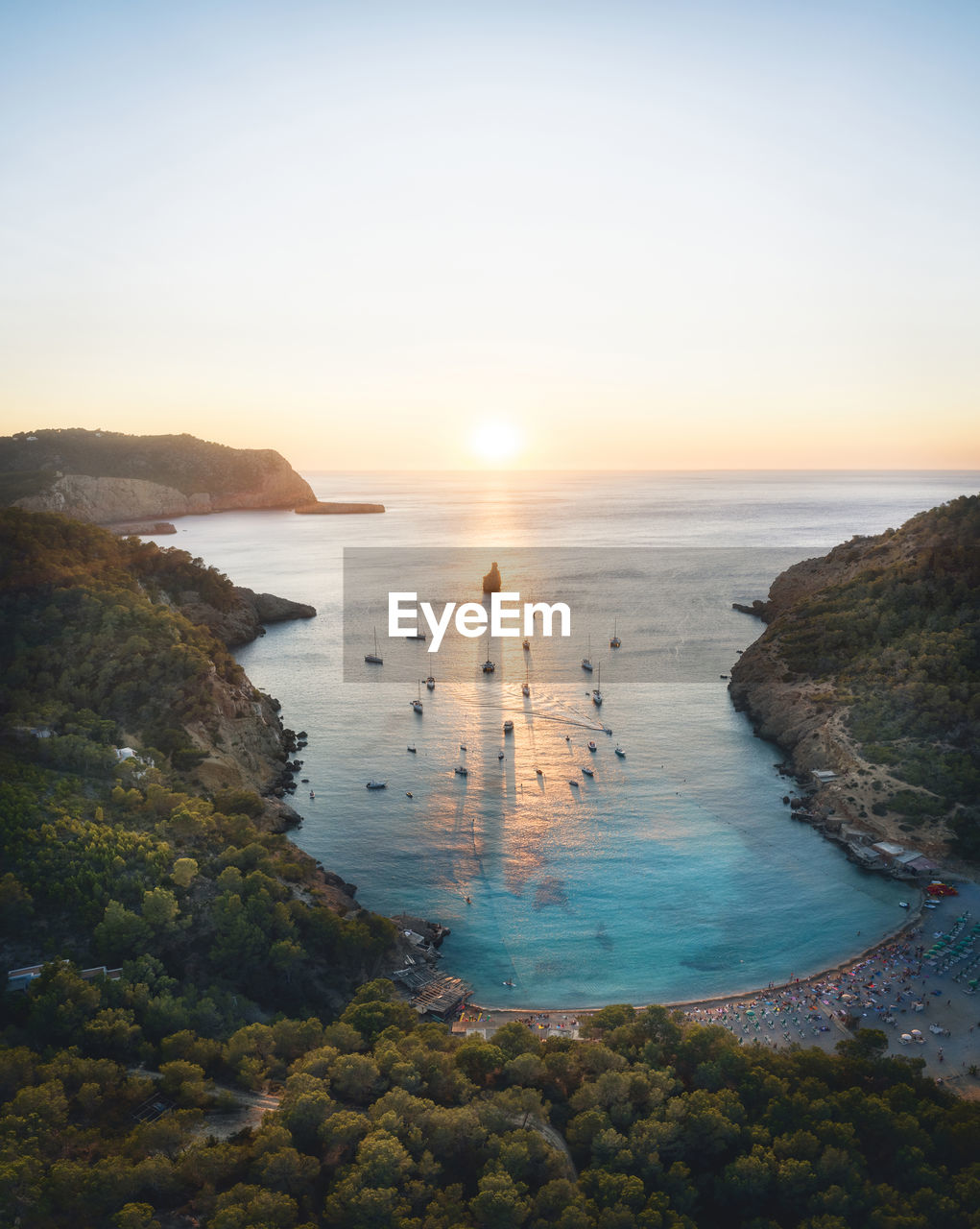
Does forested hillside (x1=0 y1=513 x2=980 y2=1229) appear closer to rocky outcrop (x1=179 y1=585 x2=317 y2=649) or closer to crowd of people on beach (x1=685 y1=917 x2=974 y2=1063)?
crowd of people on beach (x1=685 y1=917 x2=974 y2=1063)

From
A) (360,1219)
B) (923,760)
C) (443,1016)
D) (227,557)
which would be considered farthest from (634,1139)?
(227,557)

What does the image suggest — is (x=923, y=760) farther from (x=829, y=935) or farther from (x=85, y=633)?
(x=85, y=633)

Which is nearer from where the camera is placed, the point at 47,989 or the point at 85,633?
the point at 47,989

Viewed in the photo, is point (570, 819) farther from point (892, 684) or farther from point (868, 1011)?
point (892, 684)

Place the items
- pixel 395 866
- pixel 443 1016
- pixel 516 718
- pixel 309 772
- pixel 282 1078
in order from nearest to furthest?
pixel 282 1078 < pixel 443 1016 < pixel 395 866 < pixel 309 772 < pixel 516 718

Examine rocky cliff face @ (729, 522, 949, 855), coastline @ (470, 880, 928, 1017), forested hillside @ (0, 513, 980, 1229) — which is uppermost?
rocky cliff face @ (729, 522, 949, 855)

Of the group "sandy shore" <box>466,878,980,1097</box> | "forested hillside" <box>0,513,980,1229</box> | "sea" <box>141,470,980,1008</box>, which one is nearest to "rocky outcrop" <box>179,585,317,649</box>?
"sea" <box>141,470,980,1008</box>
